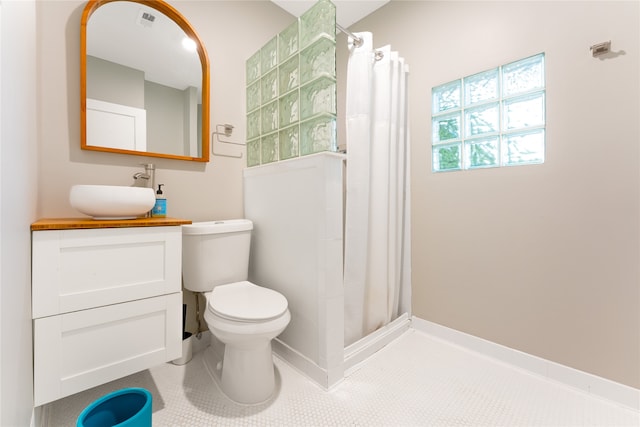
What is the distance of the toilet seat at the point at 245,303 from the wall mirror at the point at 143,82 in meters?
0.86

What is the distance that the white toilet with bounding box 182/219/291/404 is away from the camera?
1.16m

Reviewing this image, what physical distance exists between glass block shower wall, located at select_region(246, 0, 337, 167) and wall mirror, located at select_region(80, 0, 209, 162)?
315 millimetres

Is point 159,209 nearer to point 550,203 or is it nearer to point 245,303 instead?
point 245,303

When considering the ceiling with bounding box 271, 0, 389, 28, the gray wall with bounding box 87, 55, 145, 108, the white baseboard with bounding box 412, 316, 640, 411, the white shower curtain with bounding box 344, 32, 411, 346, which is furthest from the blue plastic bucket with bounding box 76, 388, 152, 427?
the ceiling with bounding box 271, 0, 389, 28

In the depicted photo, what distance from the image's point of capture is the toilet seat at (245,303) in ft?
3.78

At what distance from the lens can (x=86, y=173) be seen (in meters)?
1.39

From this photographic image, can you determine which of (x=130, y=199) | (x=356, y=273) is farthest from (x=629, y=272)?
(x=130, y=199)

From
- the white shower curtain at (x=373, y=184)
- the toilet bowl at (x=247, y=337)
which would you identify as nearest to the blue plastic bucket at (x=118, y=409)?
the toilet bowl at (x=247, y=337)

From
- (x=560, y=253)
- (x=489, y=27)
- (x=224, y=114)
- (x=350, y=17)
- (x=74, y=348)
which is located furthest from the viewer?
(x=350, y=17)

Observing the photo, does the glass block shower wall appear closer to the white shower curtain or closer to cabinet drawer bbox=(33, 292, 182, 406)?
the white shower curtain

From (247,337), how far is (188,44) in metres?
1.75

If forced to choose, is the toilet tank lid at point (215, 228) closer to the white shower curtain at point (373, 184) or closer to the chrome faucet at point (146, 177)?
the chrome faucet at point (146, 177)

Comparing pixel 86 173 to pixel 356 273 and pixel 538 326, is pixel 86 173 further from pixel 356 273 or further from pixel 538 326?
pixel 538 326

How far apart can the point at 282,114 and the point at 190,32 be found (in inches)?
31.4
